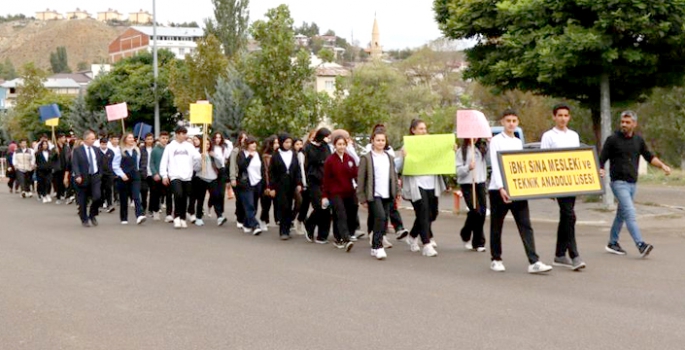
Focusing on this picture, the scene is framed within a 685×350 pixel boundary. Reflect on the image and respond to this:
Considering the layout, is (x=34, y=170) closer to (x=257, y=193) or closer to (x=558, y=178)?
(x=257, y=193)

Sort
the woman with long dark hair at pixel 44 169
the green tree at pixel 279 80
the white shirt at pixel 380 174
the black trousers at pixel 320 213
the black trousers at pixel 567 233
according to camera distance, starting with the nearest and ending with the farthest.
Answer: the black trousers at pixel 567 233 < the white shirt at pixel 380 174 < the black trousers at pixel 320 213 < the woman with long dark hair at pixel 44 169 < the green tree at pixel 279 80

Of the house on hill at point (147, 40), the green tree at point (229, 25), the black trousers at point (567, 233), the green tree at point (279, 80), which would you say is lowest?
the black trousers at point (567, 233)

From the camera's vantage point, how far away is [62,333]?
26.5ft

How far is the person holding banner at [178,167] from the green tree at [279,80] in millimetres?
12673

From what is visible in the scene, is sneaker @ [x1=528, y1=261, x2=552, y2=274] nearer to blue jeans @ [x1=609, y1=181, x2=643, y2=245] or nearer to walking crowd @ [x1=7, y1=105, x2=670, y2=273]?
walking crowd @ [x1=7, y1=105, x2=670, y2=273]

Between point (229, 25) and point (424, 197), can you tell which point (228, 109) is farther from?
point (229, 25)

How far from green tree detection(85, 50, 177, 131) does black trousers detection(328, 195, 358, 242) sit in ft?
135

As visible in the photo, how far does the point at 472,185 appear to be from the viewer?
13.0 metres

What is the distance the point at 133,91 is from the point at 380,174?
47274 millimetres

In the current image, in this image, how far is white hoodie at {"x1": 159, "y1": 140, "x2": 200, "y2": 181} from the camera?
58.0 feet

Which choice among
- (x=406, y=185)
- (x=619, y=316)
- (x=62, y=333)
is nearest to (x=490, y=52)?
(x=406, y=185)

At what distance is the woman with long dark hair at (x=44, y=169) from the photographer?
2800cm

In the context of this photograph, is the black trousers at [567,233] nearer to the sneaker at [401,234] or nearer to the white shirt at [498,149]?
the white shirt at [498,149]

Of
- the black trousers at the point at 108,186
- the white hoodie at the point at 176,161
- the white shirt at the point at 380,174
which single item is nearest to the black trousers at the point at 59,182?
the black trousers at the point at 108,186
